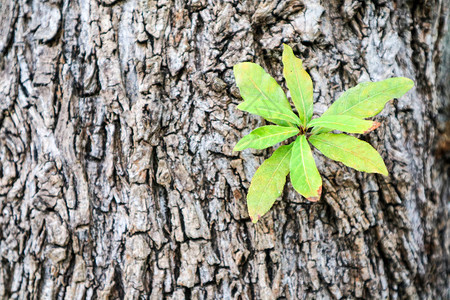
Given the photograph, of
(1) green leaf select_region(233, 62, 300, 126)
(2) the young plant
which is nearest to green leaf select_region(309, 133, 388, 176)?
(2) the young plant

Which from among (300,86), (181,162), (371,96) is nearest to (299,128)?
(300,86)

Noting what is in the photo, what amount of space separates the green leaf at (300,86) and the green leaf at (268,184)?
0.13 meters

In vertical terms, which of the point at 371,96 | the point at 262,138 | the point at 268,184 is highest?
the point at 371,96

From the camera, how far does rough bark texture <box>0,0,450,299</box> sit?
120cm

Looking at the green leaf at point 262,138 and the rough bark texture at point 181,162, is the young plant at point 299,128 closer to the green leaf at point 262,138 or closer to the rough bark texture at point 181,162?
the green leaf at point 262,138

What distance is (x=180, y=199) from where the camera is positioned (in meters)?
1.22

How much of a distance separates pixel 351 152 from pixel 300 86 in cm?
27

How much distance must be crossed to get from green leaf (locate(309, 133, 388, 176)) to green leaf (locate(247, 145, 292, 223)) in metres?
0.11

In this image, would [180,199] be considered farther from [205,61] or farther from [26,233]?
[26,233]

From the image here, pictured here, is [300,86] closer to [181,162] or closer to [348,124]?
[348,124]

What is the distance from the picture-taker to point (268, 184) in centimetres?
107

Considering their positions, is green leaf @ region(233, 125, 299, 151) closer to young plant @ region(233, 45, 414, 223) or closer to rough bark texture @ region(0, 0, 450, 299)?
young plant @ region(233, 45, 414, 223)

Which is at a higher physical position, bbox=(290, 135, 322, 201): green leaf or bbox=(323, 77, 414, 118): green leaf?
bbox=(323, 77, 414, 118): green leaf

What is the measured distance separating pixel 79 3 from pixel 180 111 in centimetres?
60
